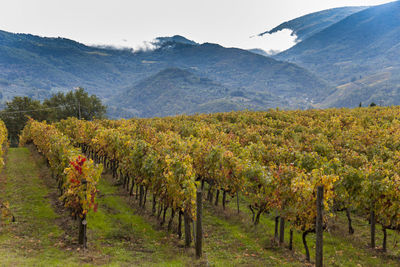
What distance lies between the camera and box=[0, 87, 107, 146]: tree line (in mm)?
84938

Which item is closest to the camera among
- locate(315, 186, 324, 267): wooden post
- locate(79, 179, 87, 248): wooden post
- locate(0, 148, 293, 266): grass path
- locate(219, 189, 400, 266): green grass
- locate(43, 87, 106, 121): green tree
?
locate(315, 186, 324, 267): wooden post

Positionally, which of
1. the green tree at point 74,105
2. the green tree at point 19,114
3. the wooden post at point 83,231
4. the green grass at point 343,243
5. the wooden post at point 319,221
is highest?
the green tree at point 74,105

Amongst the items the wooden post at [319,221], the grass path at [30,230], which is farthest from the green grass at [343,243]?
the grass path at [30,230]

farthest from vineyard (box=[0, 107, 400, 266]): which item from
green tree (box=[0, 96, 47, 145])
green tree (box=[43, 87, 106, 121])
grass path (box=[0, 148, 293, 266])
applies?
green tree (box=[43, 87, 106, 121])

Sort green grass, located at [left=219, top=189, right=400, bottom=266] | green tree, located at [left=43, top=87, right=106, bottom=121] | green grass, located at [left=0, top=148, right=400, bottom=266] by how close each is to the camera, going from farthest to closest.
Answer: green tree, located at [left=43, top=87, right=106, bottom=121] < green grass, located at [left=219, top=189, right=400, bottom=266] < green grass, located at [left=0, top=148, right=400, bottom=266]

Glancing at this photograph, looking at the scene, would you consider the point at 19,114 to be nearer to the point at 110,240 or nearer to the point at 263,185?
the point at 110,240

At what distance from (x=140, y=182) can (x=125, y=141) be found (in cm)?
631

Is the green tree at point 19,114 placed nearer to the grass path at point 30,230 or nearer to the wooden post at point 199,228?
the grass path at point 30,230

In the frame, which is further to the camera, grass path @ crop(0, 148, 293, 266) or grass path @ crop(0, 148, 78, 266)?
grass path @ crop(0, 148, 293, 266)

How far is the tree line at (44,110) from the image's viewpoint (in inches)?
3344

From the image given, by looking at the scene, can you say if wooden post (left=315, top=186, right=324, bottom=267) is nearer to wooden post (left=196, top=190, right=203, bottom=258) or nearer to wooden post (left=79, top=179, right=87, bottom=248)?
wooden post (left=196, top=190, right=203, bottom=258)

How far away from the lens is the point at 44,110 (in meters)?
87.6

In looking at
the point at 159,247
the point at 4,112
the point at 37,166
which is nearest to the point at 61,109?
the point at 4,112

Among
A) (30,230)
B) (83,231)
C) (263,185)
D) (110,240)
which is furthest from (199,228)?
(30,230)
